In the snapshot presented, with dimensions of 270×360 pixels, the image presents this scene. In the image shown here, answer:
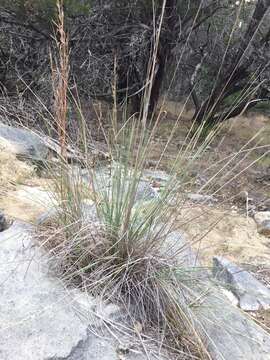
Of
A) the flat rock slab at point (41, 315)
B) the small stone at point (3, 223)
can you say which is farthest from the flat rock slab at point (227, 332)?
the small stone at point (3, 223)

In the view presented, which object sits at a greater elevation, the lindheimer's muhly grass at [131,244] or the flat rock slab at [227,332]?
the lindheimer's muhly grass at [131,244]

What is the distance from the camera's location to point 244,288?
2.25 metres

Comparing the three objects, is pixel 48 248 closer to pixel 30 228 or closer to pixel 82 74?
pixel 30 228

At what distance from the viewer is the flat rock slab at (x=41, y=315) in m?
1.29

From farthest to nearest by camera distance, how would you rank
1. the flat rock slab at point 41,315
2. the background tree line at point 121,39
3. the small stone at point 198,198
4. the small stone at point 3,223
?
the background tree line at point 121,39 → the small stone at point 3,223 → the small stone at point 198,198 → the flat rock slab at point 41,315

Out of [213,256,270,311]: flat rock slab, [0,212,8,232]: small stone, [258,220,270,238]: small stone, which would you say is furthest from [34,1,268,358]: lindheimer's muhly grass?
[258,220,270,238]: small stone

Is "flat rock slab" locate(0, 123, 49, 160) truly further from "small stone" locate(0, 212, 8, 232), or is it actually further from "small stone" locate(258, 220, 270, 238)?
"small stone" locate(258, 220, 270, 238)

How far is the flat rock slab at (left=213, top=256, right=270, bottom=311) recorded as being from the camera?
7.13ft

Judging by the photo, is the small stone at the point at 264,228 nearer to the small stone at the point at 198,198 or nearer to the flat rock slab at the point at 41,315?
the small stone at the point at 198,198

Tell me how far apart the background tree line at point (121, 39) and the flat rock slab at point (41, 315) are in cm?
371

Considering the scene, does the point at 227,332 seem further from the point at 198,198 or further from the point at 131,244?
the point at 198,198

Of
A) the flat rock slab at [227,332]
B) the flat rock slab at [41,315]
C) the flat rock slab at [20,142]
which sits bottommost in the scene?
the flat rock slab at [20,142]

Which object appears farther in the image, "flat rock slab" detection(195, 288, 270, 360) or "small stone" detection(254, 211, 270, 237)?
"small stone" detection(254, 211, 270, 237)

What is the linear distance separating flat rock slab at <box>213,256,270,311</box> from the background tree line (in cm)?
322
